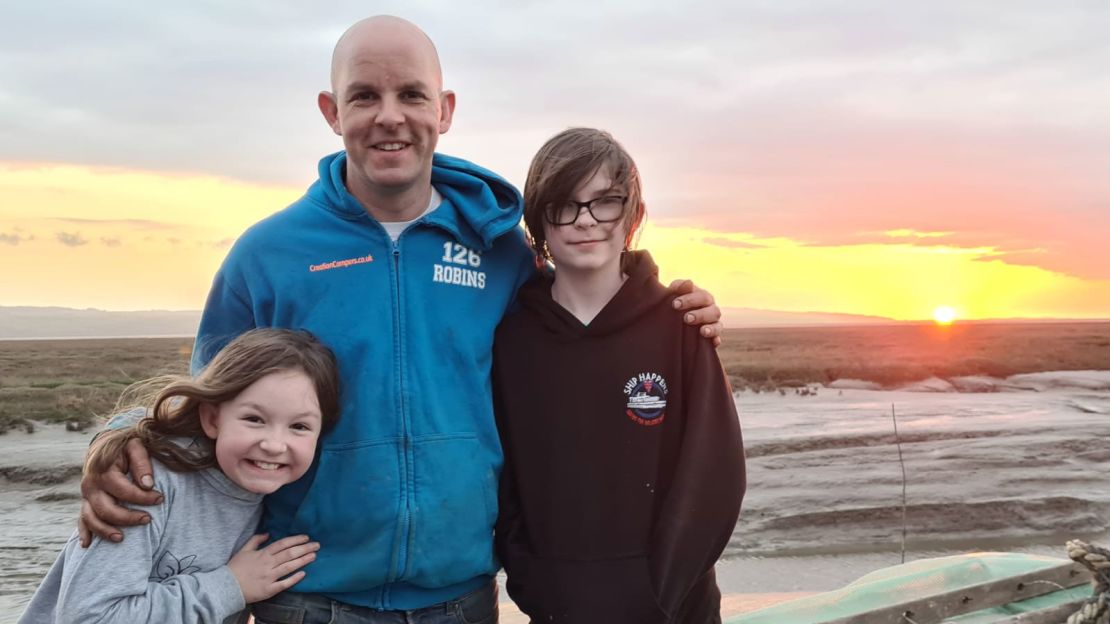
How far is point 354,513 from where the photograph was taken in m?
2.62

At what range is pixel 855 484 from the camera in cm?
1101

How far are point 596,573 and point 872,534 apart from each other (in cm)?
742

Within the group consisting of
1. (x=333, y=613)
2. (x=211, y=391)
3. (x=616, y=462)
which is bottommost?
(x=333, y=613)

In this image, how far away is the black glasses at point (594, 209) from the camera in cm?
289

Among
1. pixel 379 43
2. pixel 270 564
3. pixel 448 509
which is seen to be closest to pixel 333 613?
pixel 270 564

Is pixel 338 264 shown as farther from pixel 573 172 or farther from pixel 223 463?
pixel 573 172

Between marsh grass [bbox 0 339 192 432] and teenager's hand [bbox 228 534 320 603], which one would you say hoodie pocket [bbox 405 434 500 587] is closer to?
teenager's hand [bbox 228 534 320 603]

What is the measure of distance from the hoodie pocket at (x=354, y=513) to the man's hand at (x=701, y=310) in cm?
104

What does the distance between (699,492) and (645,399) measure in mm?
339

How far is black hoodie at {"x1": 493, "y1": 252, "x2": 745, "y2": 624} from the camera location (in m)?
2.75

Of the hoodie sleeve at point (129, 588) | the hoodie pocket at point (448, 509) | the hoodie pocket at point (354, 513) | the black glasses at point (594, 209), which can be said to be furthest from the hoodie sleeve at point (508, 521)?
the hoodie sleeve at point (129, 588)

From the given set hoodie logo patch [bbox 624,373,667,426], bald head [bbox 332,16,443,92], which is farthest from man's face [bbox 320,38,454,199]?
hoodie logo patch [bbox 624,373,667,426]

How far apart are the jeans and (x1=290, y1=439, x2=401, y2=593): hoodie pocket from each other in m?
0.05

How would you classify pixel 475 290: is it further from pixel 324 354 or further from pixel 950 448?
pixel 950 448
